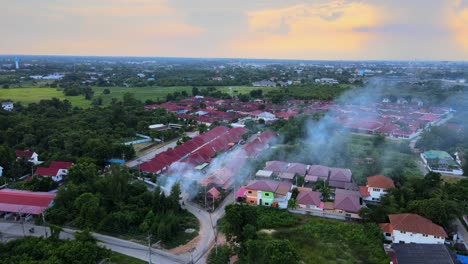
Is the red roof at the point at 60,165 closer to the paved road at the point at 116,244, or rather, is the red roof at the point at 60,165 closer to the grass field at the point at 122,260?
the paved road at the point at 116,244

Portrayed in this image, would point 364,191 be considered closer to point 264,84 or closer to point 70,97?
point 70,97

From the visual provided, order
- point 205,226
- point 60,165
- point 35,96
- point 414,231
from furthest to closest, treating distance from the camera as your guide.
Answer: point 35,96, point 60,165, point 205,226, point 414,231

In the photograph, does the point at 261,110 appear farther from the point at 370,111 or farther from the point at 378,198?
the point at 378,198

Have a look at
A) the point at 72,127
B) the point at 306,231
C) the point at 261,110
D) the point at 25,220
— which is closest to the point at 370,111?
the point at 261,110

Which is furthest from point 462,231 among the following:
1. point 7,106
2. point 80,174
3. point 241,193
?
point 7,106

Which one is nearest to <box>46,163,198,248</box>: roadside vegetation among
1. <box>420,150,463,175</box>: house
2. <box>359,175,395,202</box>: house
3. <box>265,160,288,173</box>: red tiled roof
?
<box>265,160,288,173</box>: red tiled roof

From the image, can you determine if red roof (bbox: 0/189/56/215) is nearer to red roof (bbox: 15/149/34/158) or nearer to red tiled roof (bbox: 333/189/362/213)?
red roof (bbox: 15/149/34/158)

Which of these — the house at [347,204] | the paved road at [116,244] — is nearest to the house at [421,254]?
the house at [347,204]
